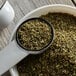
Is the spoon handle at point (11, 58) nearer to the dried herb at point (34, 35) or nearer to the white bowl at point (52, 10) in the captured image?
the dried herb at point (34, 35)

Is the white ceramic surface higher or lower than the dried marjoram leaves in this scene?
higher

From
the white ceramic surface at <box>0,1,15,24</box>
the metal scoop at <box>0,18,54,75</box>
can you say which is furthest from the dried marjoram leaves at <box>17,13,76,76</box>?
the white ceramic surface at <box>0,1,15,24</box>

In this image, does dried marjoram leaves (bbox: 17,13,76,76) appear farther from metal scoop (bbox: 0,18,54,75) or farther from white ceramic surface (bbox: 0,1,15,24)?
white ceramic surface (bbox: 0,1,15,24)

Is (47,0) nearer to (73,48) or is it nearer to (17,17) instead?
(17,17)

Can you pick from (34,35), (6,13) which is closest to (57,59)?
(34,35)

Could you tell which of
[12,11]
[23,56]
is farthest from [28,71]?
[12,11]

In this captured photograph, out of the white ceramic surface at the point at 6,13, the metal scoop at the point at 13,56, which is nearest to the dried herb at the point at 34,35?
the metal scoop at the point at 13,56
